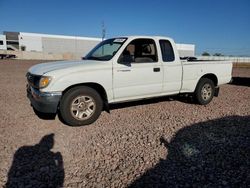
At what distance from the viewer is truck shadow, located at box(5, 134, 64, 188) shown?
9.94 ft

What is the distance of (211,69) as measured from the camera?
23.9 ft

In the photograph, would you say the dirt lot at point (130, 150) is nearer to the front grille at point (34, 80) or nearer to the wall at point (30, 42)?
the front grille at point (34, 80)

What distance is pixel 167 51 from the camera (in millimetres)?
6410

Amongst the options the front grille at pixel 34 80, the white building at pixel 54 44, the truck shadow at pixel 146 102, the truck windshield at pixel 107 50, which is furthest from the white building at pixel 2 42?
the front grille at pixel 34 80

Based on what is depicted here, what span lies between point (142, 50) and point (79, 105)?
238 centimetres

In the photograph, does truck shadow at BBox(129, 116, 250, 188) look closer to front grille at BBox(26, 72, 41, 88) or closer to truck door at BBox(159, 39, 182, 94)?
truck door at BBox(159, 39, 182, 94)

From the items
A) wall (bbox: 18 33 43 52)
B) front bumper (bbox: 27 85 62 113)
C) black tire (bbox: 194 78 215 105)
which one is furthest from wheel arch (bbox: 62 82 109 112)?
wall (bbox: 18 33 43 52)

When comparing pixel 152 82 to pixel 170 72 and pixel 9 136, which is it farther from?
pixel 9 136

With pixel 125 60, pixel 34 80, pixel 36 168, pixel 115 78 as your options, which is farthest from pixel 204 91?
pixel 36 168

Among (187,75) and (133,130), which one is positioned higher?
(187,75)

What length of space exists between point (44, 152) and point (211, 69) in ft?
17.8

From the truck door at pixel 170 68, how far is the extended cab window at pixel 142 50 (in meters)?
0.24

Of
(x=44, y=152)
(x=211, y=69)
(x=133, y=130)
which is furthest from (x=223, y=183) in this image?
(x=211, y=69)

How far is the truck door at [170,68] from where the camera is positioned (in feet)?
20.6
